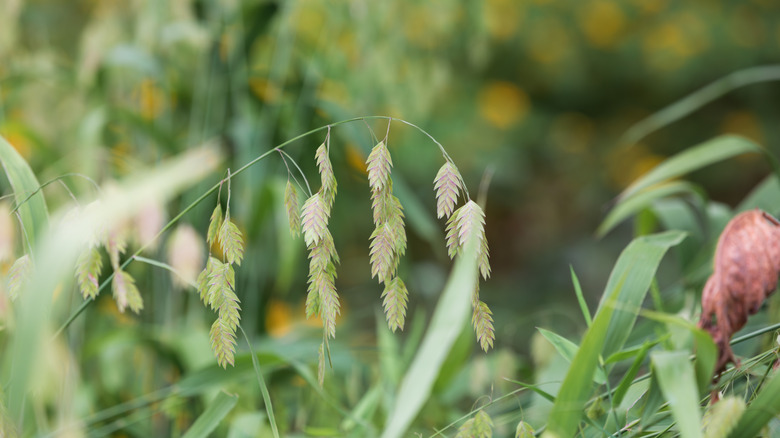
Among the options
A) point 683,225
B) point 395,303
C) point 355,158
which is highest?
point 395,303

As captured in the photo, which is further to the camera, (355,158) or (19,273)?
(355,158)

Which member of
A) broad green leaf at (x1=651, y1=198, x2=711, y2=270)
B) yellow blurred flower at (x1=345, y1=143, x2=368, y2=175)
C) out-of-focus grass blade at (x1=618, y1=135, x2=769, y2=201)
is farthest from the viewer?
yellow blurred flower at (x1=345, y1=143, x2=368, y2=175)

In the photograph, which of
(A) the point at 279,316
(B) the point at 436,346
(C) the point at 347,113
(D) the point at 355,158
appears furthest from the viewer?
(A) the point at 279,316

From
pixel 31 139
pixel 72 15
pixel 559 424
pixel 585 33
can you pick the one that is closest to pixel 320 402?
pixel 559 424

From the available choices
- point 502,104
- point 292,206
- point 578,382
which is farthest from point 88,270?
point 502,104

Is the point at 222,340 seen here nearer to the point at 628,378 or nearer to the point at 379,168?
the point at 379,168

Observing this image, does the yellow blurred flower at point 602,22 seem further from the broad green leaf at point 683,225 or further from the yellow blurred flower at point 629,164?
the broad green leaf at point 683,225

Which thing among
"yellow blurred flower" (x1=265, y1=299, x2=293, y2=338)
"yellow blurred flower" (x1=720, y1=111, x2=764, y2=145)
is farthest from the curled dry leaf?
"yellow blurred flower" (x1=720, y1=111, x2=764, y2=145)

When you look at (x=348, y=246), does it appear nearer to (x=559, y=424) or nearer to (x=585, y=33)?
(x=585, y=33)

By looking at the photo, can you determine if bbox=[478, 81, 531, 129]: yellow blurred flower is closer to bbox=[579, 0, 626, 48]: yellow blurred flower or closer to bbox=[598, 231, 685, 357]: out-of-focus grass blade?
bbox=[579, 0, 626, 48]: yellow blurred flower
